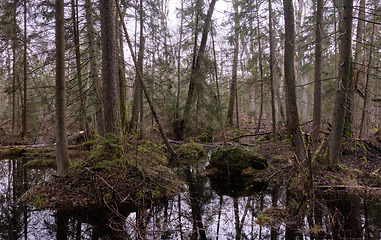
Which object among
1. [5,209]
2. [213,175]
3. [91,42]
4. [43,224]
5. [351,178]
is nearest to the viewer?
[43,224]

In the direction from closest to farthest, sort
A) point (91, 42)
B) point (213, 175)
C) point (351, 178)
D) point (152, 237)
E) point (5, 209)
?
point (152, 237) → point (5, 209) → point (351, 178) → point (91, 42) → point (213, 175)

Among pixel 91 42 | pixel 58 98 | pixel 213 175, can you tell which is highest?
pixel 91 42

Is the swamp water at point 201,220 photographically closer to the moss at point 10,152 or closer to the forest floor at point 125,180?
the forest floor at point 125,180

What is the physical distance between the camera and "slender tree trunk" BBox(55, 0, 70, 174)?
6.12 m

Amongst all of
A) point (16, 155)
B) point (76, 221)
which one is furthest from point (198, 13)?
point (16, 155)

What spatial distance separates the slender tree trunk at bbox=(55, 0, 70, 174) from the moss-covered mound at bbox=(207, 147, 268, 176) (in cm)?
544

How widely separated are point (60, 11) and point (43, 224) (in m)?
5.22

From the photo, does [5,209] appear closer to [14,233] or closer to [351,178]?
[14,233]

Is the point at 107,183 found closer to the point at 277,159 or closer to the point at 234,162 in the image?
the point at 234,162

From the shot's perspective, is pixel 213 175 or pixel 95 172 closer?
pixel 95 172

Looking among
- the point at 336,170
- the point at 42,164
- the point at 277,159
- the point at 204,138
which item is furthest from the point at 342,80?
the point at 42,164

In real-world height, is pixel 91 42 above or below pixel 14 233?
above

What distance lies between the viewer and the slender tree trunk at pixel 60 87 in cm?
612

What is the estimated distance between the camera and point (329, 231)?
414 centimetres
